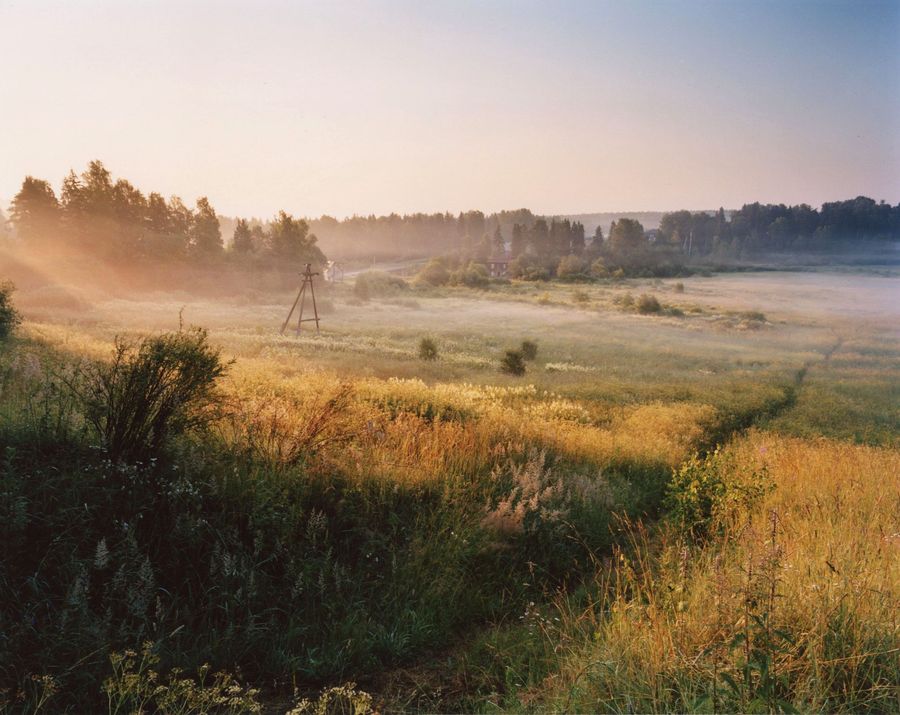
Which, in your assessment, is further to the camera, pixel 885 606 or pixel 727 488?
pixel 727 488

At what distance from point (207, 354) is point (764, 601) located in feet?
14.8

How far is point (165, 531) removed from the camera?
3510 mm

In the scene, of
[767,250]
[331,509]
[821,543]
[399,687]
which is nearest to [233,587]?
[331,509]

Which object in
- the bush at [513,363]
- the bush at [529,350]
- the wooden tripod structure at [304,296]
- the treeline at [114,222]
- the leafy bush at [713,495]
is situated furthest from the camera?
the bush at [529,350]

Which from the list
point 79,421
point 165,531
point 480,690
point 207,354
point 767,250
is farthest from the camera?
point 767,250

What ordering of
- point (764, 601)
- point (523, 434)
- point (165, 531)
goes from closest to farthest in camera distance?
1. point (764, 601)
2. point (165, 531)
3. point (523, 434)

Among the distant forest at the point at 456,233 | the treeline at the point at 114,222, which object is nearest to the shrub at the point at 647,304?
the distant forest at the point at 456,233

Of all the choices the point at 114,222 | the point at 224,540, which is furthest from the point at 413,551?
the point at 114,222

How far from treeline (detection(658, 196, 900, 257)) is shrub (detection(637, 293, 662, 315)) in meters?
1.43

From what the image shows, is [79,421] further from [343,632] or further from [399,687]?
[399,687]

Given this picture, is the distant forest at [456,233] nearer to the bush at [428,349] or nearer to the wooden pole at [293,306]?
the wooden pole at [293,306]

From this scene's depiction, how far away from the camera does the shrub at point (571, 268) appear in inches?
474

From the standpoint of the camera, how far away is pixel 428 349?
10.9m

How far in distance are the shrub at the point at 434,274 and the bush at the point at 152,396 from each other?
25.0ft
